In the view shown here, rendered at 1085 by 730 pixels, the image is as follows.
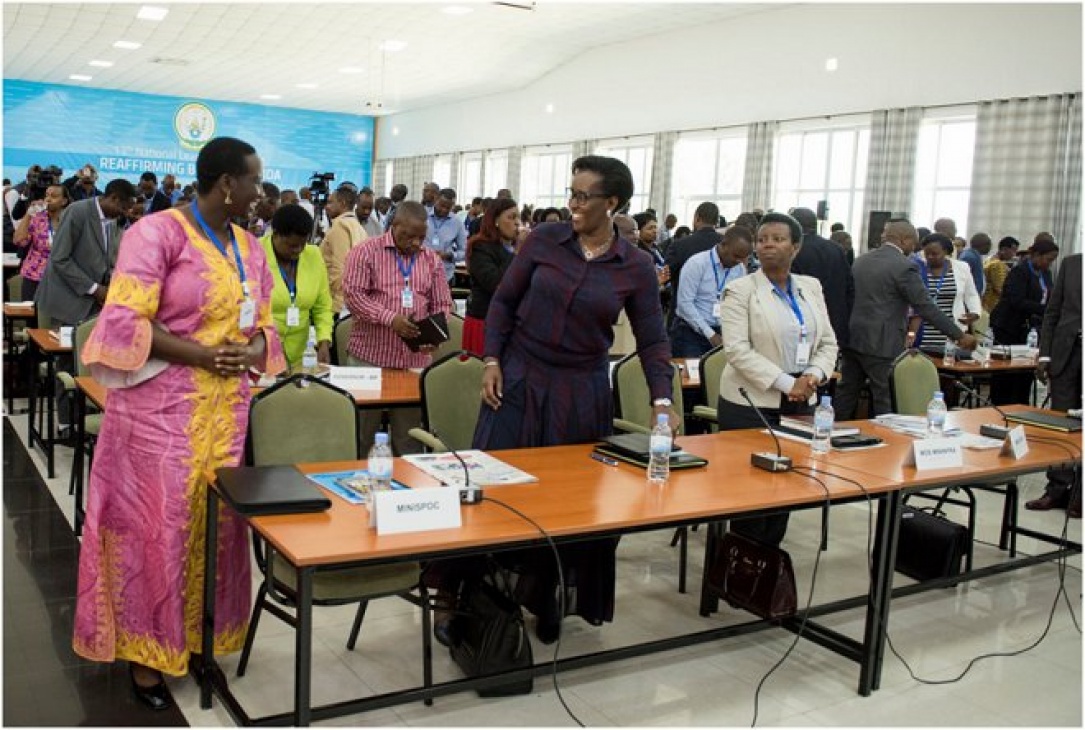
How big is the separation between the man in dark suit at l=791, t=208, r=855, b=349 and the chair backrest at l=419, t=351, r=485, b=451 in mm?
2873

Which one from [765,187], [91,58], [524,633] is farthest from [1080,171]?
[91,58]

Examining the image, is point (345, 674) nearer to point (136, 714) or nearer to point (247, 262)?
point (136, 714)

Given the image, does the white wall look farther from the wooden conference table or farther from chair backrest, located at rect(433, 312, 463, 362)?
the wooden conference table

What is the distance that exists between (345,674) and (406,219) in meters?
2.16

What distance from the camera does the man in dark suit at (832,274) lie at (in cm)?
615

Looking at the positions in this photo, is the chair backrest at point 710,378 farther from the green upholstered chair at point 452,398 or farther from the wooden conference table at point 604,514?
the green upholstered chair at point 452,398

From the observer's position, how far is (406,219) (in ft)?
14.9

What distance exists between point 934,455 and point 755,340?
85 centimetres

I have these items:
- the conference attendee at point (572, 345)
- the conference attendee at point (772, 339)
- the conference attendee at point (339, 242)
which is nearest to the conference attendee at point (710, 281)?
the conference attendee at point (772, 339)

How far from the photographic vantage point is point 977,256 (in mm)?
9547

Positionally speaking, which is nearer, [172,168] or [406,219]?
[406,219]

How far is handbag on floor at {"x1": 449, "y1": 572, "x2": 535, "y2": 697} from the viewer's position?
2977 mm

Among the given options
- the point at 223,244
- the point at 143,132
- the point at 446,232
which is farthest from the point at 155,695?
the point at 143,132

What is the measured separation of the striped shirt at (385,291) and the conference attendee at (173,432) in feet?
5.55
